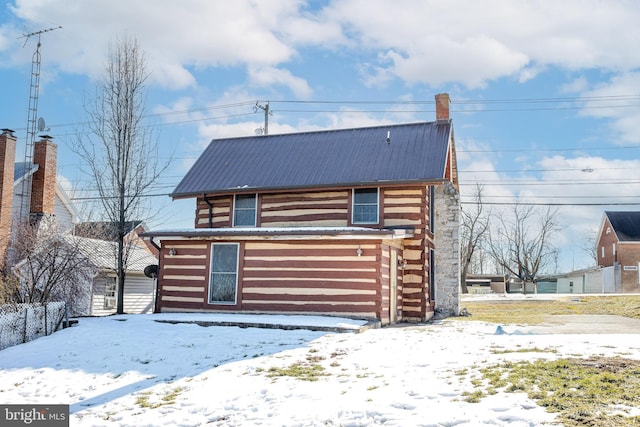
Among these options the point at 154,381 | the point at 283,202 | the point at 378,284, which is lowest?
the point at 154,381

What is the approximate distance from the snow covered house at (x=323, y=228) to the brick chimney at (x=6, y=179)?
11.9m

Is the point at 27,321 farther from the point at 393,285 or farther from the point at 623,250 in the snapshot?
the point at 623,250

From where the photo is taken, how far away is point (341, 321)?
14.8m

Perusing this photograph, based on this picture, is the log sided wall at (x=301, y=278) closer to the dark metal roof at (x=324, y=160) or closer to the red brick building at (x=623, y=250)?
the dark metal roof at (x=324, y=160)

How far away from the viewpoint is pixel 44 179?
1209 inches

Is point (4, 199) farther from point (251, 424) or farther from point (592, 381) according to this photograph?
point (592, 381)

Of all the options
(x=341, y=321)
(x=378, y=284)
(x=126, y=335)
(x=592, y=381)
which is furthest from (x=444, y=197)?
(x=592, y=381)

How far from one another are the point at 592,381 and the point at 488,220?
1923 inches

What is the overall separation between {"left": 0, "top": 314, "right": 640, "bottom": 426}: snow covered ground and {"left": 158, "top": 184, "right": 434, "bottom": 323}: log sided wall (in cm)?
179

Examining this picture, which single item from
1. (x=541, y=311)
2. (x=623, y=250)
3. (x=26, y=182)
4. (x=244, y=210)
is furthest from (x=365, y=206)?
(x=623, y=250)

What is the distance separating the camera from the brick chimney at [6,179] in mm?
28064

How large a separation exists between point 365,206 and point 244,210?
454cm

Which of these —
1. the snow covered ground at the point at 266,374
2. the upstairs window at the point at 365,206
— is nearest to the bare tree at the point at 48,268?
the snow covered ground at the point at 266,374

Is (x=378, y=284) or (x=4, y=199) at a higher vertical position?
(x=4, y=199)
